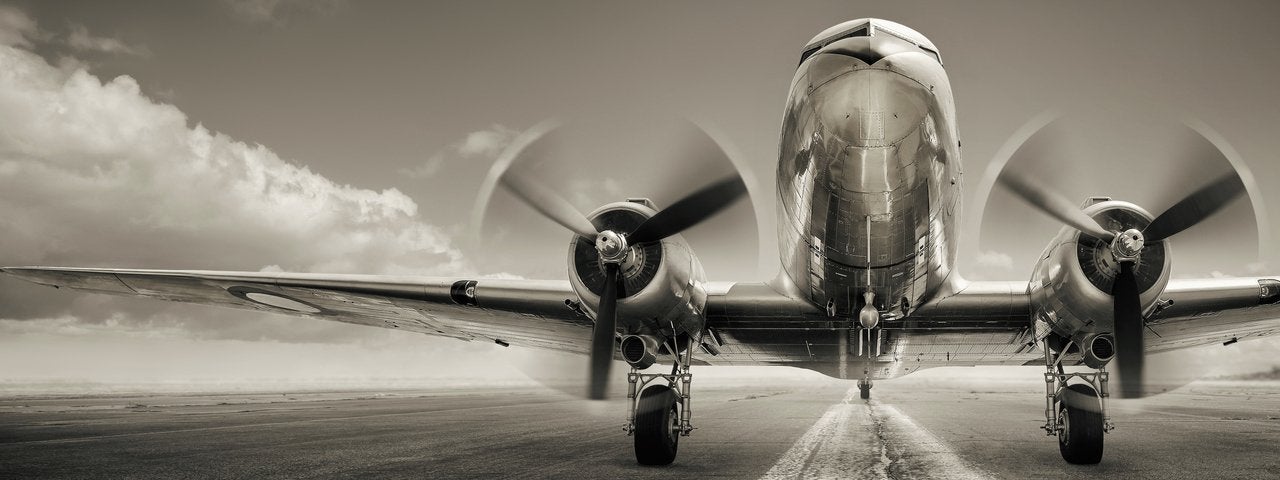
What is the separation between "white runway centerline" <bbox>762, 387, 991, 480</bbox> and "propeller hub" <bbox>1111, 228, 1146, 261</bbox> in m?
2.99

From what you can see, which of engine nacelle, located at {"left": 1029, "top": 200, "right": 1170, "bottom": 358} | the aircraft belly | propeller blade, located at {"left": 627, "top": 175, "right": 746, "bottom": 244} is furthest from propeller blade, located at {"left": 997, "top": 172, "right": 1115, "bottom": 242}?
the aircraft belly

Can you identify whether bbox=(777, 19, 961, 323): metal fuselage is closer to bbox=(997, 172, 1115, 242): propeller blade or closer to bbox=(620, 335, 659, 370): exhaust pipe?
bbox=(997, 172, 1115, 242): propeller blade

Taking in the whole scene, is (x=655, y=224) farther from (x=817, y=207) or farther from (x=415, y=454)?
(x=415, y=454)

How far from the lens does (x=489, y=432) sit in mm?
14219

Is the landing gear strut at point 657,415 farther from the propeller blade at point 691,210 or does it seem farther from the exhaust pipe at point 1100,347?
the exhaust pipe at point 1100,347

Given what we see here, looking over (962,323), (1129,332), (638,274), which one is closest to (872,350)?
(962,323)

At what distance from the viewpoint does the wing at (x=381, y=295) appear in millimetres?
10359

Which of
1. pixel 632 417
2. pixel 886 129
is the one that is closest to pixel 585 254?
pixel 632 417

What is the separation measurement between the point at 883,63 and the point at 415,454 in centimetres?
800

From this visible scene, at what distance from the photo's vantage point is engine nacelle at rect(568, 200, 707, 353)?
8.84 m

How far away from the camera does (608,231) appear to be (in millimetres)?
8523

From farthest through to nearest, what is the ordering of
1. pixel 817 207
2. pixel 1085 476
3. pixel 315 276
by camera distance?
pixel 315 276 < pixel 1085 476 < pixel 817 207

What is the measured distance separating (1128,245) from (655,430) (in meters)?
6.01

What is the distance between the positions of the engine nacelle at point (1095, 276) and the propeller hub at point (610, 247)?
5.59m
